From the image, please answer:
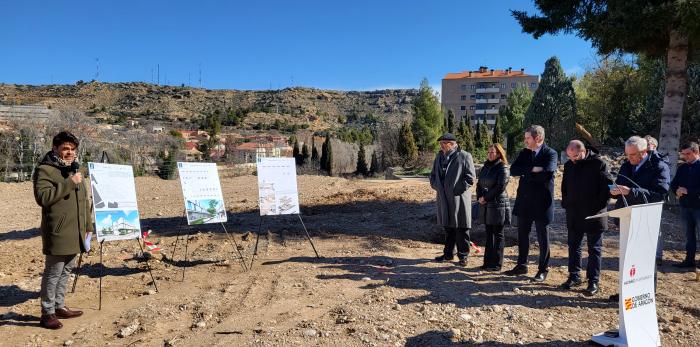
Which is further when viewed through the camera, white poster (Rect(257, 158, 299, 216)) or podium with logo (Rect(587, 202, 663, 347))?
white poster (Rect(257, 158, 299, 216))

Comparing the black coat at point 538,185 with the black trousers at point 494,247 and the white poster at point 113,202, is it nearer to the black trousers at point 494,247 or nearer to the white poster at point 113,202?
the black trousers at point 494,247

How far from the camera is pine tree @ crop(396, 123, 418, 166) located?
3209 centimetres

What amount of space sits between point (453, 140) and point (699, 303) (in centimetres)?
298

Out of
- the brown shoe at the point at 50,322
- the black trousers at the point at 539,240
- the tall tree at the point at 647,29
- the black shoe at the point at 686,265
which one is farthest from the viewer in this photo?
the tall tree at the point at 647,29

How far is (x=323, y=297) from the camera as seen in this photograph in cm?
490

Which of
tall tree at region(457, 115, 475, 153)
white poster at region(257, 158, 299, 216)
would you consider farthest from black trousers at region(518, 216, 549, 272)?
tall tree at region(457, 115, 475, 153)

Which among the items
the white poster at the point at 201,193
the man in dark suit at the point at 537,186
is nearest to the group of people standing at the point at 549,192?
the man in dark suit at the point at 537,186

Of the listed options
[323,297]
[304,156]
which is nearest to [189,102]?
[304,156]

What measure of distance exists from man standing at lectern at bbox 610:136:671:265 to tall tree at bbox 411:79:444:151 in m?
29.0

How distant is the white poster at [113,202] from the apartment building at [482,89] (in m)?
77.3

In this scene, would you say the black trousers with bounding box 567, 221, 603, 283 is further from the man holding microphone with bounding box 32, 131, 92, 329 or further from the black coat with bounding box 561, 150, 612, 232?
the man holding microphone with bounding box 32, 131, 92, 329

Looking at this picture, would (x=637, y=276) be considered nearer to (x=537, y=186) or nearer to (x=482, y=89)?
(x=537, y=186)

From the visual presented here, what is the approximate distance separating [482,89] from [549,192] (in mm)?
79581

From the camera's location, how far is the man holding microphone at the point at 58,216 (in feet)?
13.4
